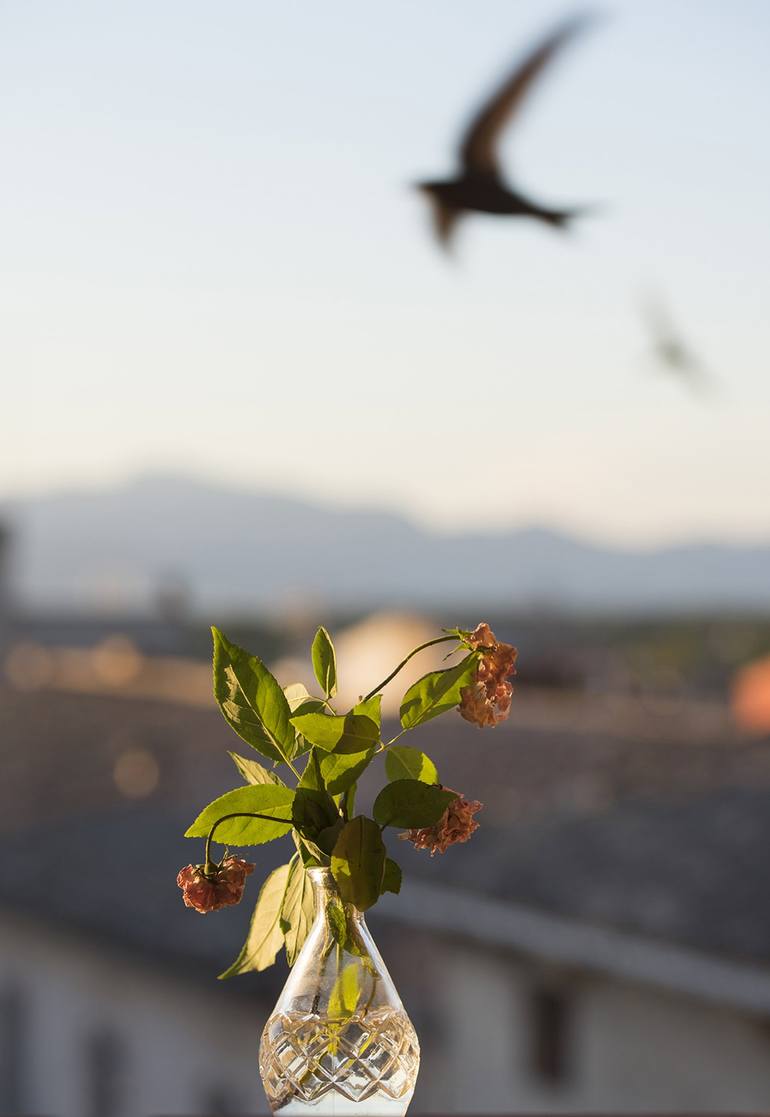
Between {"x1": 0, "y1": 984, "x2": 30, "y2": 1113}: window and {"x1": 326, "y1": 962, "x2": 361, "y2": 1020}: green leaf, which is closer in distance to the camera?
{"x1": 326, "y1": 962, "x2": 361, "y2": 1020}: green leaf

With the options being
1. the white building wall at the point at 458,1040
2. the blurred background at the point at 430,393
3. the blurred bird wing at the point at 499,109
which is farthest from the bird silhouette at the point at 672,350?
the white building wall at the point at 458,1040

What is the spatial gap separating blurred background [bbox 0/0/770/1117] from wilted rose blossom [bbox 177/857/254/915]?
0.73 metres

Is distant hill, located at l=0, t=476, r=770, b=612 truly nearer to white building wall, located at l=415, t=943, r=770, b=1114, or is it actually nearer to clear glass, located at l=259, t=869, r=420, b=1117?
white building wall, located at l=415, t=943, r=770, b=1114

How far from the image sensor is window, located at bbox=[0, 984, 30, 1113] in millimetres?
6828

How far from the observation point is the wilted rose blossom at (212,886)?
2.24 feet

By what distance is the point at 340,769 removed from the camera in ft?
2.34

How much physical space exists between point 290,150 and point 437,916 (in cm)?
313

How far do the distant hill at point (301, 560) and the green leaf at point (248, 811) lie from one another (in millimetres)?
11436

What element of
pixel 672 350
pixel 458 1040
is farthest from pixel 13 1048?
pixel 672 350

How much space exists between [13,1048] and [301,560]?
27718mm

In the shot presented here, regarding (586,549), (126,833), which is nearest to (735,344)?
(126,833)

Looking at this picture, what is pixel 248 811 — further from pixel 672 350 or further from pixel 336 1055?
pixel 672 350

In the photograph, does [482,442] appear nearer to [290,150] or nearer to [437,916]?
[437,916]

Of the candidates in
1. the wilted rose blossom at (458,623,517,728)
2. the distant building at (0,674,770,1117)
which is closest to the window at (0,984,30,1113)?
the distant building at (0,674,770,1117)
